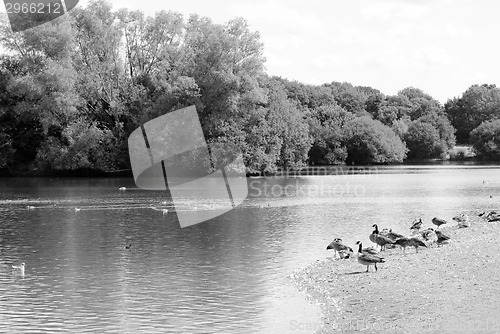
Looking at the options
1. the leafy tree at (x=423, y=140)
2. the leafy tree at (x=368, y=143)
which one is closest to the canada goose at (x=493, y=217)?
the leafy tree at (x=368, y=143)

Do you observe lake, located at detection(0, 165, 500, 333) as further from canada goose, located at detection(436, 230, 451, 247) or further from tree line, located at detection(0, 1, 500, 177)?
tree line, located at detection(0, 1, 500, 177)

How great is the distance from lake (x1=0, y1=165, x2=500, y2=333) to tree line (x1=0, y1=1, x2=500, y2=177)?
23519mm

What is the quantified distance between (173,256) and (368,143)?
92.6m

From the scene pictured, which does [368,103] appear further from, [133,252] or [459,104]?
[133,252]

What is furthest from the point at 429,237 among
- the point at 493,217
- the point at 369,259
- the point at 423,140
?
the point at 423,140

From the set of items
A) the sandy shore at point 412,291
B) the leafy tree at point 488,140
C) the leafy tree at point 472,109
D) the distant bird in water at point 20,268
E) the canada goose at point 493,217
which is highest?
the leafy tree at point 472,109

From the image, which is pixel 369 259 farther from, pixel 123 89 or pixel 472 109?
pixel 472 109

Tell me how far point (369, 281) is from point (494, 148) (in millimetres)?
110569

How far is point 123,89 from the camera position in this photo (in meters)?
77.4

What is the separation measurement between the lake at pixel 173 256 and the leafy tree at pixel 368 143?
63189 mm

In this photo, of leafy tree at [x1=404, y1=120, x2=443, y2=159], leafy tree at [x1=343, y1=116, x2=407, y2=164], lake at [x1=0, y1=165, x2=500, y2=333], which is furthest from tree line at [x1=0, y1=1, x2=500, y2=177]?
leafy tree at [x1=404, y1=120, x2=443, y2=159]

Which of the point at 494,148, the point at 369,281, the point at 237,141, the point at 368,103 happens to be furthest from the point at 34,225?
the point at 368,103

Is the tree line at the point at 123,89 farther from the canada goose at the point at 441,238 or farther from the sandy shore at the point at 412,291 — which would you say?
the sandy shore at the point at 412,291

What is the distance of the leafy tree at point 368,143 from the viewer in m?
112
